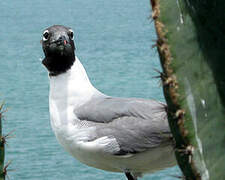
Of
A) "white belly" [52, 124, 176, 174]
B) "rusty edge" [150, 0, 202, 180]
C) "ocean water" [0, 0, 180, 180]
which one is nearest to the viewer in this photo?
"rusty edge" [150, 0, 202, 180]

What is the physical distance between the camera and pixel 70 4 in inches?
2453

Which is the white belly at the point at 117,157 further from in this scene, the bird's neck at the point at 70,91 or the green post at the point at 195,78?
the green post at the point at 195,78

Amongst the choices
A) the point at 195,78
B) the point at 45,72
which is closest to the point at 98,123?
the point at 195,78

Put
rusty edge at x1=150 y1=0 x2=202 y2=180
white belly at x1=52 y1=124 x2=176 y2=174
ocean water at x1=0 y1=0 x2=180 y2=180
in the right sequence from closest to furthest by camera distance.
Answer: rusty edge at x1=150 y1=0 x2=202 y2=180
white belly at x1=52 y1=124 x2=176 y2=174
ocean water at x1=0 y1=0 x2=180 y2=180

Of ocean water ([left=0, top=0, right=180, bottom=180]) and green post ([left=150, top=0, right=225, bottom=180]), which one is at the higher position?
green post ([left=150, top=0, right=225, bottom=180])

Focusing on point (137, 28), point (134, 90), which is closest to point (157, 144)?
point (134, 90)

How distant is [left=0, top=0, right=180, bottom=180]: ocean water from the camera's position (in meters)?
15.7

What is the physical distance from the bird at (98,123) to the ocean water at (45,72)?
8.2 inches

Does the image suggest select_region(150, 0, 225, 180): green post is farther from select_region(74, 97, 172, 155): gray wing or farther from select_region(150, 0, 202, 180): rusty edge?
select_region(74, 97, 172, 155): gray wing

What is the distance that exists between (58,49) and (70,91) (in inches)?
6.8

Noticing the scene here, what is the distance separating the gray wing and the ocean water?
22 centimetres

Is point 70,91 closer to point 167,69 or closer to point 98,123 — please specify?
point 98,123

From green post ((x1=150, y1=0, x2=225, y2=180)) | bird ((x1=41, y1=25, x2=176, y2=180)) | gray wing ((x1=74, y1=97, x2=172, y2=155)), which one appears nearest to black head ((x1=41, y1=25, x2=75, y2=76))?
bird ((x1=41, y1=25, x2=176, y2=180))

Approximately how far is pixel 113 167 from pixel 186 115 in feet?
4.20
